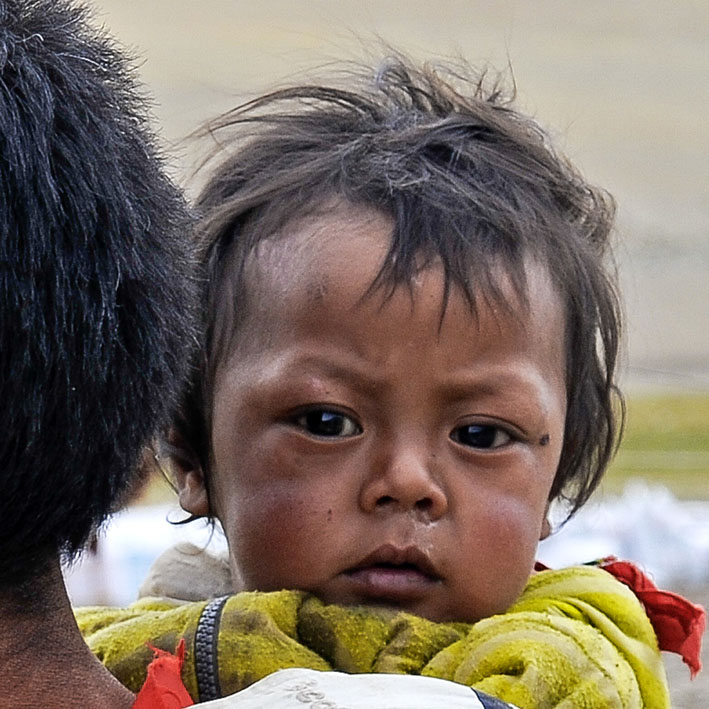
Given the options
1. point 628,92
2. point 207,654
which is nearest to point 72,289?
point 207,654

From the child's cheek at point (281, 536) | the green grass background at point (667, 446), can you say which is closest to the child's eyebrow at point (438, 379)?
the child's cheek at point (281, 536)

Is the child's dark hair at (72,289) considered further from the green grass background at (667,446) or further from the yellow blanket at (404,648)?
the green grass background at (667,446)

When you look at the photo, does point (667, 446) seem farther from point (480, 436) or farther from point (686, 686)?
point (480, 436)

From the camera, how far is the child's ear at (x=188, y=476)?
2041 millimetres

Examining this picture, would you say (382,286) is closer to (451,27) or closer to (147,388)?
(147,388)

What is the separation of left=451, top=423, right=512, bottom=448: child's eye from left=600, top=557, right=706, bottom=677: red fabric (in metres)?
0.31

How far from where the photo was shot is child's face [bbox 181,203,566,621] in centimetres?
176

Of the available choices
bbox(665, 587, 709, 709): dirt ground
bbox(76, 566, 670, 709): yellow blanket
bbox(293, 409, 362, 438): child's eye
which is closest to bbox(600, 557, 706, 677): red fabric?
bbox(76, 566, 670, 709): yellow blanket

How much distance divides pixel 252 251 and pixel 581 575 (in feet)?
2.03

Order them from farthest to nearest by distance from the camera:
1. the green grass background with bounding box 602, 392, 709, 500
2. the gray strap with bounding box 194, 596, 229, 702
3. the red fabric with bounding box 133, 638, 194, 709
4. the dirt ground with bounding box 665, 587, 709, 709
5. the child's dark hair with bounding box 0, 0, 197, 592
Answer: the green grass background with bounding box 602, 392, 709, 500 < the dirt ground with bounding box 665, 587, 709, 709 < the gray strap with bounding box 194, 596, 229, 702 < the red fabric with bounding box 133, 638, 194, 709 < the child's dark hair with bounding box 0, 0, 197, 592

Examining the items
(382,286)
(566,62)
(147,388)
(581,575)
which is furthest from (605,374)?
(566,62)

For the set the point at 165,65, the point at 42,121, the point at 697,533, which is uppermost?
the point at 42,121

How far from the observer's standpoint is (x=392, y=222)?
6.15 ft

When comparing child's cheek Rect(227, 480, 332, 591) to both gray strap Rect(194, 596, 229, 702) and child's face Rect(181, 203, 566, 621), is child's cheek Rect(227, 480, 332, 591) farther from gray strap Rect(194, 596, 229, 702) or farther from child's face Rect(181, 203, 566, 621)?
gray strap Rect(194, 596, 229, 702)
